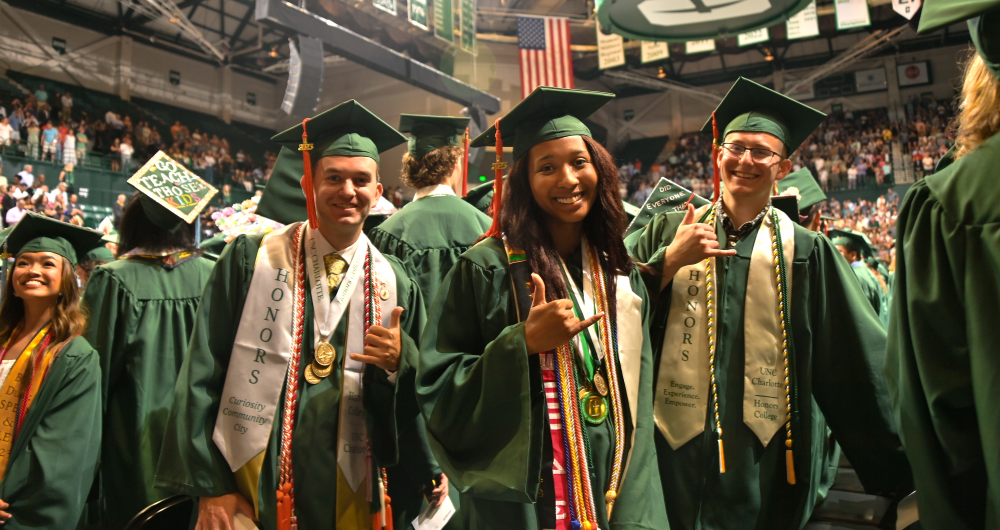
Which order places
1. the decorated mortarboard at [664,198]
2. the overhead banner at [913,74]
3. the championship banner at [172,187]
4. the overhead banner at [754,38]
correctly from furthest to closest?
1. the overhead banner at [913,74]
2. the overhead banner at [754,38]
3. the decorated mortarboard at [664,198]
4. the championship banner at [172,187]

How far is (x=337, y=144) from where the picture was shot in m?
2.23

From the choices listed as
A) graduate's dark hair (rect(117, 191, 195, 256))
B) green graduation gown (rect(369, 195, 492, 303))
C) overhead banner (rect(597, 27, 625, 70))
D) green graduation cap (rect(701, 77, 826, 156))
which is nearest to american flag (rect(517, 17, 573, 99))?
overhead banner (rect(597, 27, 625, 70))

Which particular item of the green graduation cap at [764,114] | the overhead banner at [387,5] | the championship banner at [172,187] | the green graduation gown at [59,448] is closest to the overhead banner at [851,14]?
the overhead banner at [387,5]

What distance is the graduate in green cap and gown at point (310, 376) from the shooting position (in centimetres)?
193

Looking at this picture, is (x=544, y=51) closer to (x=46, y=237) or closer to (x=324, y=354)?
(x=46, y=237)

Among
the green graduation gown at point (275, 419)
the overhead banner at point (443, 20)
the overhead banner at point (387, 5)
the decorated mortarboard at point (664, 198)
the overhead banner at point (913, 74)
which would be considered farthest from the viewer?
the overhead banner at point (913, 74)

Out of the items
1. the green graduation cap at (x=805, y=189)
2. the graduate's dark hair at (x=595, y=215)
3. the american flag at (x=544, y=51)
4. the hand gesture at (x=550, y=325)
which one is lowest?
the hand gesture at (x=550, y=325)

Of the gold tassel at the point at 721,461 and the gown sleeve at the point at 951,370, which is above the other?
the gown sleeve at the point at 951,370

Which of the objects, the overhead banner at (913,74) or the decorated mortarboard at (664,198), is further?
the overhead banner at (913,74)

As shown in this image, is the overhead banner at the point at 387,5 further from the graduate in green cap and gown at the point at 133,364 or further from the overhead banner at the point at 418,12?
the graduate in green cap and gown at the point at 133,364

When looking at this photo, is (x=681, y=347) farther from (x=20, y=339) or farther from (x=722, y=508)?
(x=20, y=339)

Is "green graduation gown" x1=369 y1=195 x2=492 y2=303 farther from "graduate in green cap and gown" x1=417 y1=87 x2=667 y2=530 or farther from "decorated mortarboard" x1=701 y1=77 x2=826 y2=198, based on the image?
"decorated mortarboard" x1=701 y1=77 x2=826 y2=198

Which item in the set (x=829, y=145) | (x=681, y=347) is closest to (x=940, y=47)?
(x=829, y=145)

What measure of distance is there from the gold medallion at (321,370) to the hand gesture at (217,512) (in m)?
0.42
